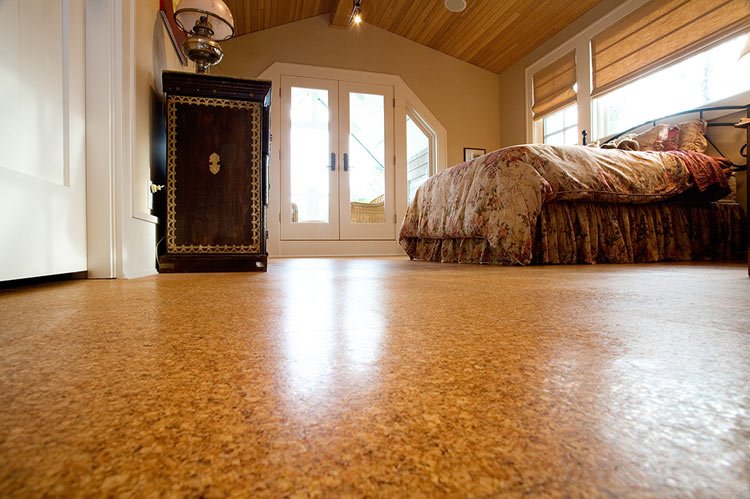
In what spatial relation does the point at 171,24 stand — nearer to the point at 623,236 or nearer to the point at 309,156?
the point at 309,156

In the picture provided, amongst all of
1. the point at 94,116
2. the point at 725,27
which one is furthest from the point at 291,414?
the point at 725,27

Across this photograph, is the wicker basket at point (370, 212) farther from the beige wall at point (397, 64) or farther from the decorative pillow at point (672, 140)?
the decorative pillow at point (672, 140)

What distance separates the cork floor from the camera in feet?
0.62

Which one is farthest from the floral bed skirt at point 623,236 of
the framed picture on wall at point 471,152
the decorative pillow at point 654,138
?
the framed picture on wall at point 471,152

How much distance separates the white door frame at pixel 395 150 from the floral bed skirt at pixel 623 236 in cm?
203

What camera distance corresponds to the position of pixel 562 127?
493 centimetres

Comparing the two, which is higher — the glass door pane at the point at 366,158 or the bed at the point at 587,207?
the glass door pane at the point at 366,158

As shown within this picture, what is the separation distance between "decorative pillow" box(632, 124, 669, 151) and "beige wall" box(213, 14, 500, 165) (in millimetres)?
2427

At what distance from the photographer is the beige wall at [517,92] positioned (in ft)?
15.9

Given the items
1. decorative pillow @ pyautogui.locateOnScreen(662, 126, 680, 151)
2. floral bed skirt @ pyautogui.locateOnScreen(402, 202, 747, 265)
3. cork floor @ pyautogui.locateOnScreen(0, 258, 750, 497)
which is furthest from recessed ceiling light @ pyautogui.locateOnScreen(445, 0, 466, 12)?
cork floor @ pyautogui.locateOnScreen(0, 258, 750, 497)

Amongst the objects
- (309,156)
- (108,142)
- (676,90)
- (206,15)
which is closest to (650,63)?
(676,90)

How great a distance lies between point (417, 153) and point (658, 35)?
2.81 metres

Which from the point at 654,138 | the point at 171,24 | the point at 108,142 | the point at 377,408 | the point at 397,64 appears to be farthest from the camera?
the point at 397,64

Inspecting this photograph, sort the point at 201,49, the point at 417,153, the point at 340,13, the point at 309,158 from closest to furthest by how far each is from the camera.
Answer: the point at 201,49 < the point at 340,13 < the point at 309,158 < the point at 417,153
